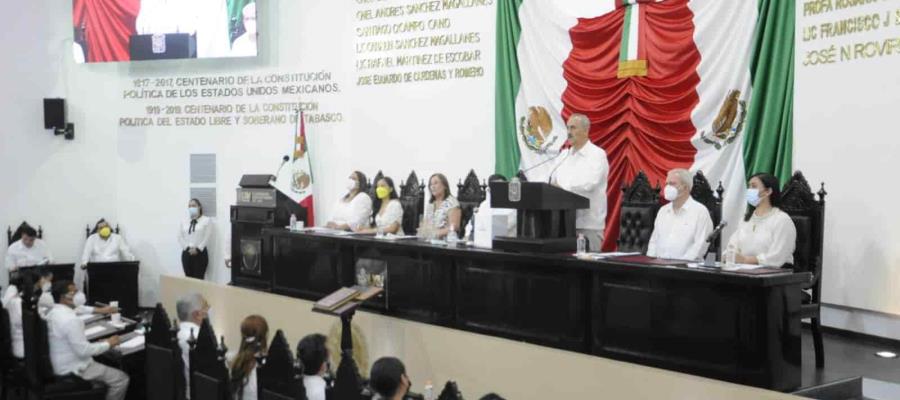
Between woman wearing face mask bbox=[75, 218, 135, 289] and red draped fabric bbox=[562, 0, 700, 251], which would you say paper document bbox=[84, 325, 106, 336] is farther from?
woman wearing face mask bbox=[75, 218, 135, 289]

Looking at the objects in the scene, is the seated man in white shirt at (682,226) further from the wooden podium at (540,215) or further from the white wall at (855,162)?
the white wall at (855,162)

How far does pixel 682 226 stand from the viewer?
545cm

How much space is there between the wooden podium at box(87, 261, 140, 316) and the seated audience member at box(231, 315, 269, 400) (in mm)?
6442

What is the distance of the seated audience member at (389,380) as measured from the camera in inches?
126

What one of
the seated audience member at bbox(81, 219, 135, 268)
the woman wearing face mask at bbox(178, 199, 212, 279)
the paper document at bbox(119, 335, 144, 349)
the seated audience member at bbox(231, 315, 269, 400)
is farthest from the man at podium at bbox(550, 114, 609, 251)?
the seated audience member at bbox(81, 219, 135, 268)

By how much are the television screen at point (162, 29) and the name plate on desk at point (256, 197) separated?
2.08 meters

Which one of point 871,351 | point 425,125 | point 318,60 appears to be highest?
point 318,60

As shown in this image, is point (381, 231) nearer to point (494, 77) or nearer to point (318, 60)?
point (494, 77)

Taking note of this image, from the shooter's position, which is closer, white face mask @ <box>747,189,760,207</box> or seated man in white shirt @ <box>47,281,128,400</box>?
white face mask @ <box>747,189,760,207</box>

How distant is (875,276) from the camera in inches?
233

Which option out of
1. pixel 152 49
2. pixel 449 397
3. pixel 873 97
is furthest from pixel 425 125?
pixel 449 397

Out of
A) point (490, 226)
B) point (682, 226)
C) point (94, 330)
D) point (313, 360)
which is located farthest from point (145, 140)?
point (313, 360)

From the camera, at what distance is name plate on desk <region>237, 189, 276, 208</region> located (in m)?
8.66

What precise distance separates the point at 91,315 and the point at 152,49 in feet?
15.9
